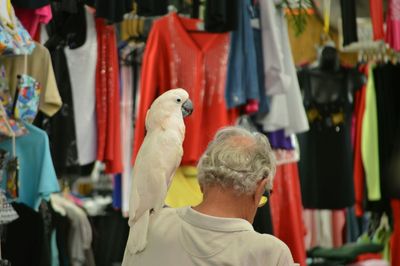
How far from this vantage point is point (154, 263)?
241 centimetres

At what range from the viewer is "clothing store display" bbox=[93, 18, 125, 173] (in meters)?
4.31

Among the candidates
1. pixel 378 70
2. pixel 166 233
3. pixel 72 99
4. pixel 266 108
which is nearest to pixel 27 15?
pixel 72 99

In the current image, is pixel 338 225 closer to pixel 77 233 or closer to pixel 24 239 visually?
pixel 77 233

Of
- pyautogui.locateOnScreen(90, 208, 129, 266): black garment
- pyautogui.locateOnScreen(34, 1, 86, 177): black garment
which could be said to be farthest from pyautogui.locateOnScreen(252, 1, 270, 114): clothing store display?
pyautogui.locateOnScreen(90, 208, 129, 266): black garment

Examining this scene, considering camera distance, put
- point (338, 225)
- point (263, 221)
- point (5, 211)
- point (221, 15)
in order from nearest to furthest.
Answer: point (5, 211), point (221, 15), point (263, 221), point (338, 225)

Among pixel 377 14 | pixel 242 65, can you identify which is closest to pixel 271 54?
pixel 242 65

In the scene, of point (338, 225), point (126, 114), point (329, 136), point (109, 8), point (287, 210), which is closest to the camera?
point (109, 8)

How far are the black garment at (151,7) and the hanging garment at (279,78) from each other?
27.3 inches

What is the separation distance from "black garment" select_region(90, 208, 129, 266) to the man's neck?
307 cm

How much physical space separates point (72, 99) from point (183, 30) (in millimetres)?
677

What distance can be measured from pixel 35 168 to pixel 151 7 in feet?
2.85

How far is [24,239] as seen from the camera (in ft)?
12.2

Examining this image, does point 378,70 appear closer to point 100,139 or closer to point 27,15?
point 100,139

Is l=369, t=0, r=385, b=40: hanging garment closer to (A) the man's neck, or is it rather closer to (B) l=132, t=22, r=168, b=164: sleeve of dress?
(B) l=132, t=22, r=168, b=164: sleeve of dress
